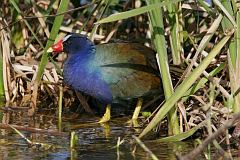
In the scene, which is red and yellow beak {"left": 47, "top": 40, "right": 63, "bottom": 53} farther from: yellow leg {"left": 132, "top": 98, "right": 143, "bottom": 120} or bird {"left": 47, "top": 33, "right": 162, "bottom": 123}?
yellow leg {"left": 132, "top": 98, "right": 143, "bottom": 120}

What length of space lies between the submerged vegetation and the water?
0.07 metres

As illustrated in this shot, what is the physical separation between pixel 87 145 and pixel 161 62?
690mm

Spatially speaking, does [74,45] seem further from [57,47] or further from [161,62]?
[161,62]

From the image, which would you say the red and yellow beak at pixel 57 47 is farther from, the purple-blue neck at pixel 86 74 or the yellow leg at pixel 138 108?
the yellow leg at pixel 138 108

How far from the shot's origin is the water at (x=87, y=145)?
4.03 metres

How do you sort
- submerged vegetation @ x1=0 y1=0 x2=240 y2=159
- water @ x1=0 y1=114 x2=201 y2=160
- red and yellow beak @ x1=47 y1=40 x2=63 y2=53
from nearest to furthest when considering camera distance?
water @ x1=0 y1=114 x2=201 y2=160 < submerged vegetation @ x1=0 y1=0 x2=240 y2=159 < red and yellow beak @ x1=47 y1=40 x2=63 y2=53

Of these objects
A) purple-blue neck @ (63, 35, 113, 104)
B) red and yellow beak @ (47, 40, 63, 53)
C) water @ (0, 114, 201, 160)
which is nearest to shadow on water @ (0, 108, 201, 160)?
water @ (0, 114, 201, 160)

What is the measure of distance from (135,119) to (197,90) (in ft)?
2.59

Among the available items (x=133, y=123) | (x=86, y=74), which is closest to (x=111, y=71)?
(x=86, y=74)

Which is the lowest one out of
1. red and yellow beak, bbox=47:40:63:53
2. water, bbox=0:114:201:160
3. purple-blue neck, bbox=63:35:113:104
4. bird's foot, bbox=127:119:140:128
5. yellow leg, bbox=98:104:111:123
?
water, bbox=0:114:201:160

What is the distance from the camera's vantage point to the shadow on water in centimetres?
404

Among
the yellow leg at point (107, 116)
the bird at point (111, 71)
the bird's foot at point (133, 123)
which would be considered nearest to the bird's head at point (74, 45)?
the bird at point (111, 71)

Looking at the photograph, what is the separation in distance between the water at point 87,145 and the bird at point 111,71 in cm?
25

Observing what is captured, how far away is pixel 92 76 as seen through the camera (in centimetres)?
492
